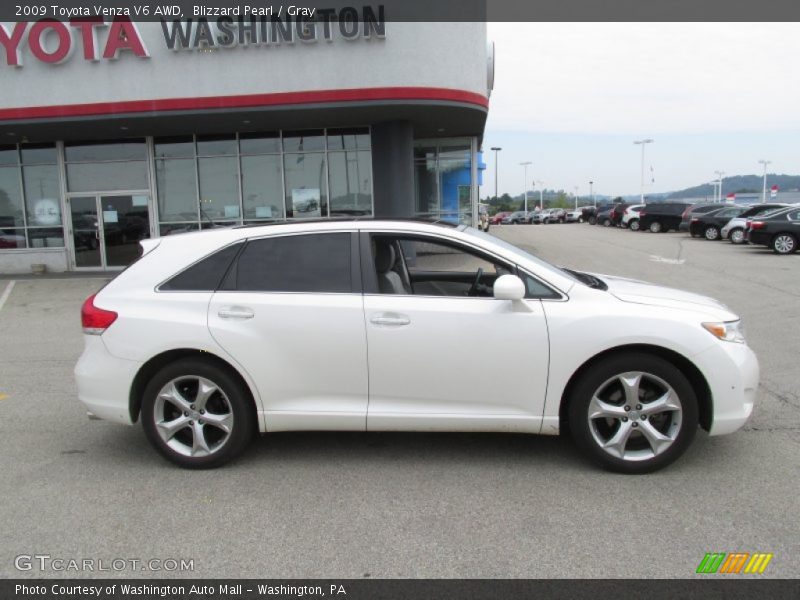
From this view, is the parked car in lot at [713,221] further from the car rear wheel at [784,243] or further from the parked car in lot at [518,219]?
the parked car in lot at [518,219]

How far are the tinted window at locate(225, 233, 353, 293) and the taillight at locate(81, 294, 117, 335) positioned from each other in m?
0.83

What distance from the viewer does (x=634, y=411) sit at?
12.7 feet

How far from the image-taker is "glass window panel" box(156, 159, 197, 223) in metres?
16.7

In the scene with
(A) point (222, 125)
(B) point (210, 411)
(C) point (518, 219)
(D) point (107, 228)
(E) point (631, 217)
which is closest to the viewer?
(B) point (210, 411)

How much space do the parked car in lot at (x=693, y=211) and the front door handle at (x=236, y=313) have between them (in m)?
27.5

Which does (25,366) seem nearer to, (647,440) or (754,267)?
(647,440)

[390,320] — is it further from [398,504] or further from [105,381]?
[105,381]

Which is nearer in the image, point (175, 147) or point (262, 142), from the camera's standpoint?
point (262, 142)

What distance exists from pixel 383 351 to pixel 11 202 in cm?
1713

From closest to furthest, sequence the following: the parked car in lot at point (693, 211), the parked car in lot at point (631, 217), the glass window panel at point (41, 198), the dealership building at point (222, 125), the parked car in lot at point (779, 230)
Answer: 1. the dealership building at point (222, 125)
2. the glass window panel at point (41, 198)
3. the parked car in lot at point (779, 230)
4. the parked car in lot at point (693, 211)
5. the parked car in lot at point (631, 217)

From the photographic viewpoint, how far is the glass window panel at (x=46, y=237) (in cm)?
1688

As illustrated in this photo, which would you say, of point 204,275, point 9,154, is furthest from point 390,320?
point 9,154

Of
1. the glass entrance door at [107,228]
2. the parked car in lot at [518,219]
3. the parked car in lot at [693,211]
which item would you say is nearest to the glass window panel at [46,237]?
the glass entrance door at [107,228]

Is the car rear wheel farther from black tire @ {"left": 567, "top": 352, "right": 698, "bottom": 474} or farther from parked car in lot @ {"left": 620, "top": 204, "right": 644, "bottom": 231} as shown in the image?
black tire @ {"left": 567, "top": 352, "right": 698, "bottom": 474}
